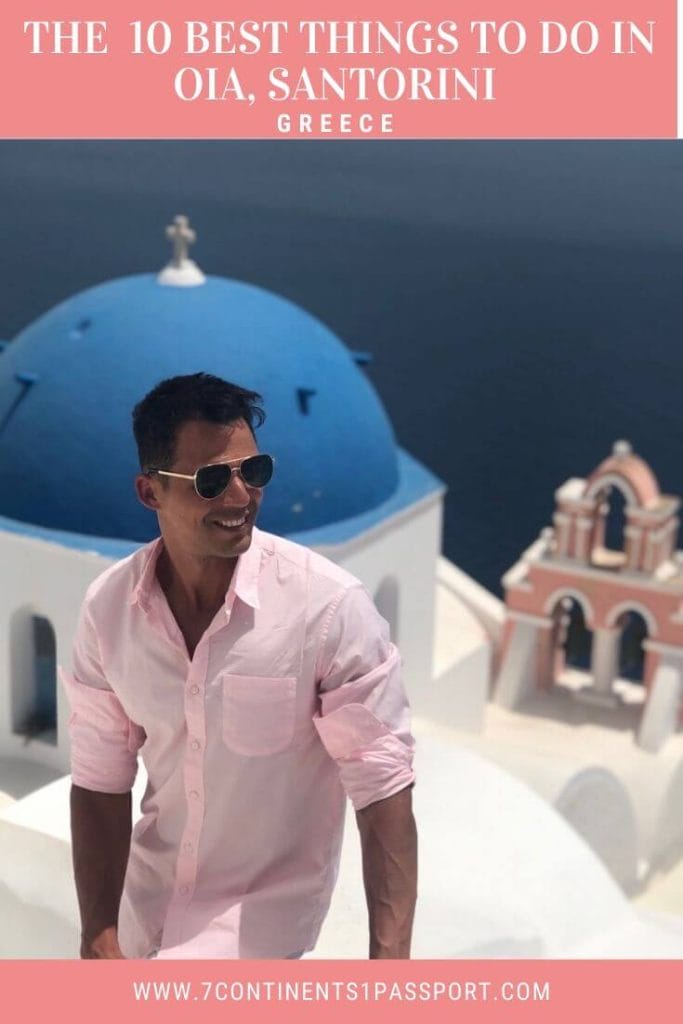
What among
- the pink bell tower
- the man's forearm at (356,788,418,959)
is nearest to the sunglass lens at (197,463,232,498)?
the man's forearm at (356,788,418,959)

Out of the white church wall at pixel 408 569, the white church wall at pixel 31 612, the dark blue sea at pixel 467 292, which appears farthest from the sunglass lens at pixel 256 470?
the dark blue sea at pixel 467 292

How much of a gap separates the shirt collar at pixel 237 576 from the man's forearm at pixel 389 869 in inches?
17.7

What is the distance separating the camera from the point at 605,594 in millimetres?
11188

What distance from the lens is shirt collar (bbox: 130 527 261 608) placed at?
8.73 ft

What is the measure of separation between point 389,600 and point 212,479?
6063mm

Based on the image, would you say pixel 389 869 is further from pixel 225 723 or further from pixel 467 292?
pixel 467 292

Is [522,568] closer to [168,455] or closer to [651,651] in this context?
[651,651]

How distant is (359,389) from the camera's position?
25.8 ft

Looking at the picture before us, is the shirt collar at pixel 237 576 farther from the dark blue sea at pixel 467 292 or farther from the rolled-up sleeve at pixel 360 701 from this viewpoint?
the dark blue sea at pixel 467 292

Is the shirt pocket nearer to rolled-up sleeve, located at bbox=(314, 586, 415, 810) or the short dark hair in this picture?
rolled-up sleeve, located at bbox=(314, 586, 415, 810)

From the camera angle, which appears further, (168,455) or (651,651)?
(651,651)

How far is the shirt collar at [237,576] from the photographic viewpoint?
266 centimetres

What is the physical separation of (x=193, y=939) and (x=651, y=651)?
8.72 meters
